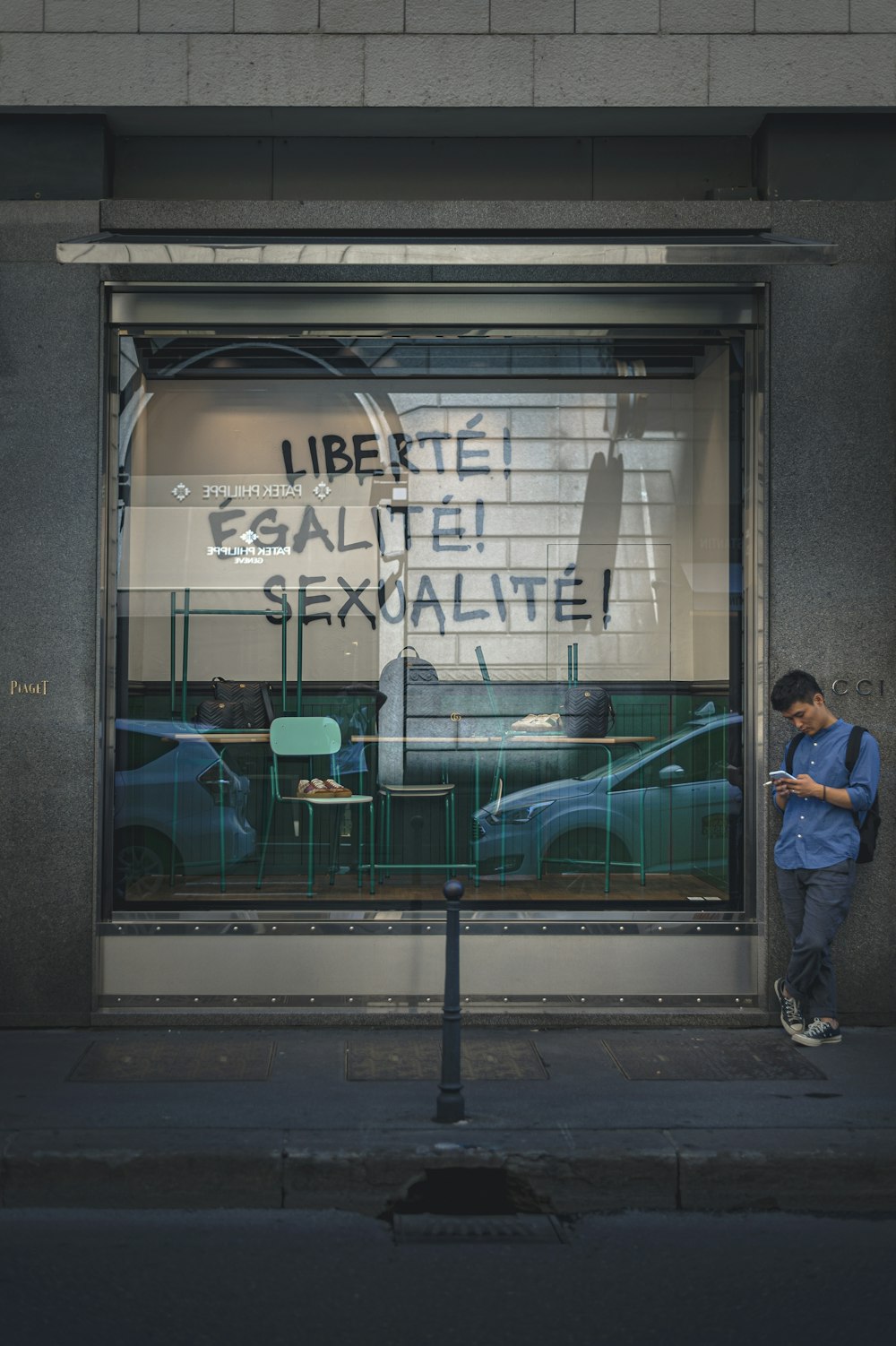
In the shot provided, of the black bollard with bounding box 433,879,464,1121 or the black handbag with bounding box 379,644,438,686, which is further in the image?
the black handbag with bounding box 379,644,438,686

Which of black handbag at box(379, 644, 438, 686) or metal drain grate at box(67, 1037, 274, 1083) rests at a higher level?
black handbag at box(379, 644, 438, 686)

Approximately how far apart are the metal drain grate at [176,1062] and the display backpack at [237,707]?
6.98 ft

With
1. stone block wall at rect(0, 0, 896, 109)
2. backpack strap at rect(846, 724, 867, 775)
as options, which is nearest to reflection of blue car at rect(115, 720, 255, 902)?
backpack strap at rect(846, 724, 867, 775)

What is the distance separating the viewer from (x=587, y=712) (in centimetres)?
910

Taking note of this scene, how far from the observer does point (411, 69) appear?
8227 millimetres

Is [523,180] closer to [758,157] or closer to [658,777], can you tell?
[758,157]

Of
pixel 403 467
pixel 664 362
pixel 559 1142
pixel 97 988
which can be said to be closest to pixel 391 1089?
pixel 559 1142

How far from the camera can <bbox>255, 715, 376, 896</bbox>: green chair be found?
29.7 ft

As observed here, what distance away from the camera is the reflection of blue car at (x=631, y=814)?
8.80m

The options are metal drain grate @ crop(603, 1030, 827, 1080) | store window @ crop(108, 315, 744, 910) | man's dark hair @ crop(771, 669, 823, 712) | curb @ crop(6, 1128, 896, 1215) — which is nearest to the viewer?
curb @ crop(6, 1128, 896, 1215)

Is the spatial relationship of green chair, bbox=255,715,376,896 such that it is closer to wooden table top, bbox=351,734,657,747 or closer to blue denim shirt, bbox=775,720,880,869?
wooden table top, bbox=351,734,657,747

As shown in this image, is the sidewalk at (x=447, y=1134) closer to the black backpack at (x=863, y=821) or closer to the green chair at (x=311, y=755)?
the black backpack at (x=863, y=821)

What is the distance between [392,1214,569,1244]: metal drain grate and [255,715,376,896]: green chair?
12.1ft

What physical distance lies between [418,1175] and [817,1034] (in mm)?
2931
